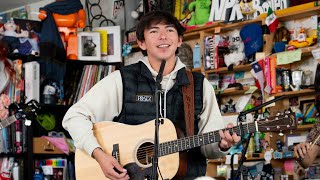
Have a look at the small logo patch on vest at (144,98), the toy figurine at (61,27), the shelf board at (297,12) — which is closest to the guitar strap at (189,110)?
the small logo patch on vest at (144,98)

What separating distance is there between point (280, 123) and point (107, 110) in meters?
0.82

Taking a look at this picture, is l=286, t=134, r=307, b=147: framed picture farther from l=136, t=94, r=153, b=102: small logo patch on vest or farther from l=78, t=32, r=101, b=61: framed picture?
l=136, t=94, r=153, b=102: small logo patch on vest

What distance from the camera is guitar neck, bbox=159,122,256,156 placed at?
2.42m

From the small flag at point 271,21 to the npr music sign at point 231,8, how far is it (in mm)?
228

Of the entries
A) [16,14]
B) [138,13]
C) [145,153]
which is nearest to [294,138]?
[138,13]

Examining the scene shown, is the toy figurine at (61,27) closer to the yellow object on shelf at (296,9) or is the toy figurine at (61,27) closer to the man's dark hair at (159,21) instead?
the yellow object on shelf at (296,9)

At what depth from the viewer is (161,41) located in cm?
265

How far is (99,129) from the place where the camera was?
2748 mm

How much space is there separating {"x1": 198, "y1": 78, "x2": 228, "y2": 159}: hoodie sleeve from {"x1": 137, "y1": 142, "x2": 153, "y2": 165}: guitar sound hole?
24 centimetres

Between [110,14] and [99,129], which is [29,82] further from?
[99,129]

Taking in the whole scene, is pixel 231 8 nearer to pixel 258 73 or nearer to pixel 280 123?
pixel 258 73

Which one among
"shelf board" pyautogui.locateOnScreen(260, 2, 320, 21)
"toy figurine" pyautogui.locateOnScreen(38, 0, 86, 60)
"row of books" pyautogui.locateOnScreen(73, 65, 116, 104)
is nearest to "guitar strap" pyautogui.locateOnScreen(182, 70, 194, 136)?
"shelf board" pyautogui.locateOnScreen(260, 2, 320, 21)

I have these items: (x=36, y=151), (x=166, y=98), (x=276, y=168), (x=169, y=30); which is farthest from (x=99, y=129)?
(x=36, y=151)

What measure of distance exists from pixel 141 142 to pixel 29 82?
2920mm
